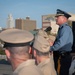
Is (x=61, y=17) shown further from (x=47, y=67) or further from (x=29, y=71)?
(x=29, y=71)

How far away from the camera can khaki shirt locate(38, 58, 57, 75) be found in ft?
13.6

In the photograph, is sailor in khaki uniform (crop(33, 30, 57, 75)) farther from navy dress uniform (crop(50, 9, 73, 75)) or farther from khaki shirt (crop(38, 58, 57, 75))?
navy dress uniform (crop(50, 9, 73, 75))

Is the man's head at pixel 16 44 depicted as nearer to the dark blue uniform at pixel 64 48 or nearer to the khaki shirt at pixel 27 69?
the khaki shirt at pixel 27 69

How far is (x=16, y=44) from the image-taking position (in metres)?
3.04

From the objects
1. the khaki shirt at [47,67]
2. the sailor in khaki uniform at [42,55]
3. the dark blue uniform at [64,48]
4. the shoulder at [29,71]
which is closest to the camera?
the shoulder at [29,71]

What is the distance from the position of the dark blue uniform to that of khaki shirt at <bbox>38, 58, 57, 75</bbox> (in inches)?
52.6

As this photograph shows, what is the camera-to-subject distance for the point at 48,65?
4277 millimetres

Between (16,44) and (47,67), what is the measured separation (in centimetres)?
126

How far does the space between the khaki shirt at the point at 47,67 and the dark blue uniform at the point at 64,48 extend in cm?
134

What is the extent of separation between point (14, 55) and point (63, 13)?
10.3 ft

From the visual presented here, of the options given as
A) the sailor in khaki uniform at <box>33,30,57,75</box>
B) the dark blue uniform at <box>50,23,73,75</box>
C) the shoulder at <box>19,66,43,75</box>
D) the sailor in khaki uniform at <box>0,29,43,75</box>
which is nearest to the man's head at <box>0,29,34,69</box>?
the sailor in khaki uniform at <box>0,29,43,75</box>

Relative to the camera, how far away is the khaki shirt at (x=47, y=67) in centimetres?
415

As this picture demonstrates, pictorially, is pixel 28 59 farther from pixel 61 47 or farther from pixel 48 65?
pixel 61 47

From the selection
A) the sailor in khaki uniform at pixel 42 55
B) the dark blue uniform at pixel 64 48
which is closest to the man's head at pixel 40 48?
the sailor in khaki uniform at pixel 42 55
